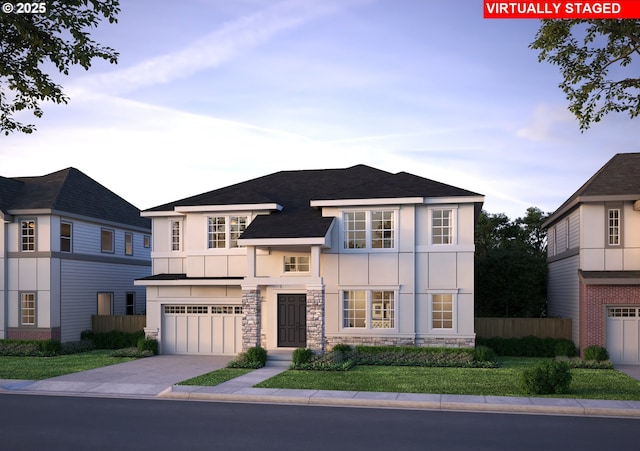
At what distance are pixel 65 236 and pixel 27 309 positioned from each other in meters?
3.65

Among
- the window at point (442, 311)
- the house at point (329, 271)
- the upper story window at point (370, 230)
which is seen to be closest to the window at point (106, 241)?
the house at point (329, 271)

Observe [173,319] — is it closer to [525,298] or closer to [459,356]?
[459,356]

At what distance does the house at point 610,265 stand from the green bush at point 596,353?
35cm

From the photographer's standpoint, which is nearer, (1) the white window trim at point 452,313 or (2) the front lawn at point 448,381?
(2) the front lawn at point 448,381

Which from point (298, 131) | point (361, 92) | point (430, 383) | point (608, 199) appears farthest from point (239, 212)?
point (608, 199)

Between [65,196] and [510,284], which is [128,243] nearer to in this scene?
[65,196]

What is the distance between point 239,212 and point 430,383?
454 inches

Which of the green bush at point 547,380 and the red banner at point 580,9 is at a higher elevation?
the red banner at point 580,9

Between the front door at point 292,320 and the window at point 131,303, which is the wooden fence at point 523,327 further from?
the window at point 131,303

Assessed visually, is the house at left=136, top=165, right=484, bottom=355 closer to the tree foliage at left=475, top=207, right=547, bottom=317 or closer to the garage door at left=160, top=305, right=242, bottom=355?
the garage door at left=160, top=305, right=242, bottom=355

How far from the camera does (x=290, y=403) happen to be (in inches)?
651

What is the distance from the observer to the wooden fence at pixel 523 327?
26344 millimetres

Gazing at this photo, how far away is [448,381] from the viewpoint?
63.3 feet

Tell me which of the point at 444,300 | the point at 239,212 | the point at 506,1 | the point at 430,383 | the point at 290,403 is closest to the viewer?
the point at 506,1
